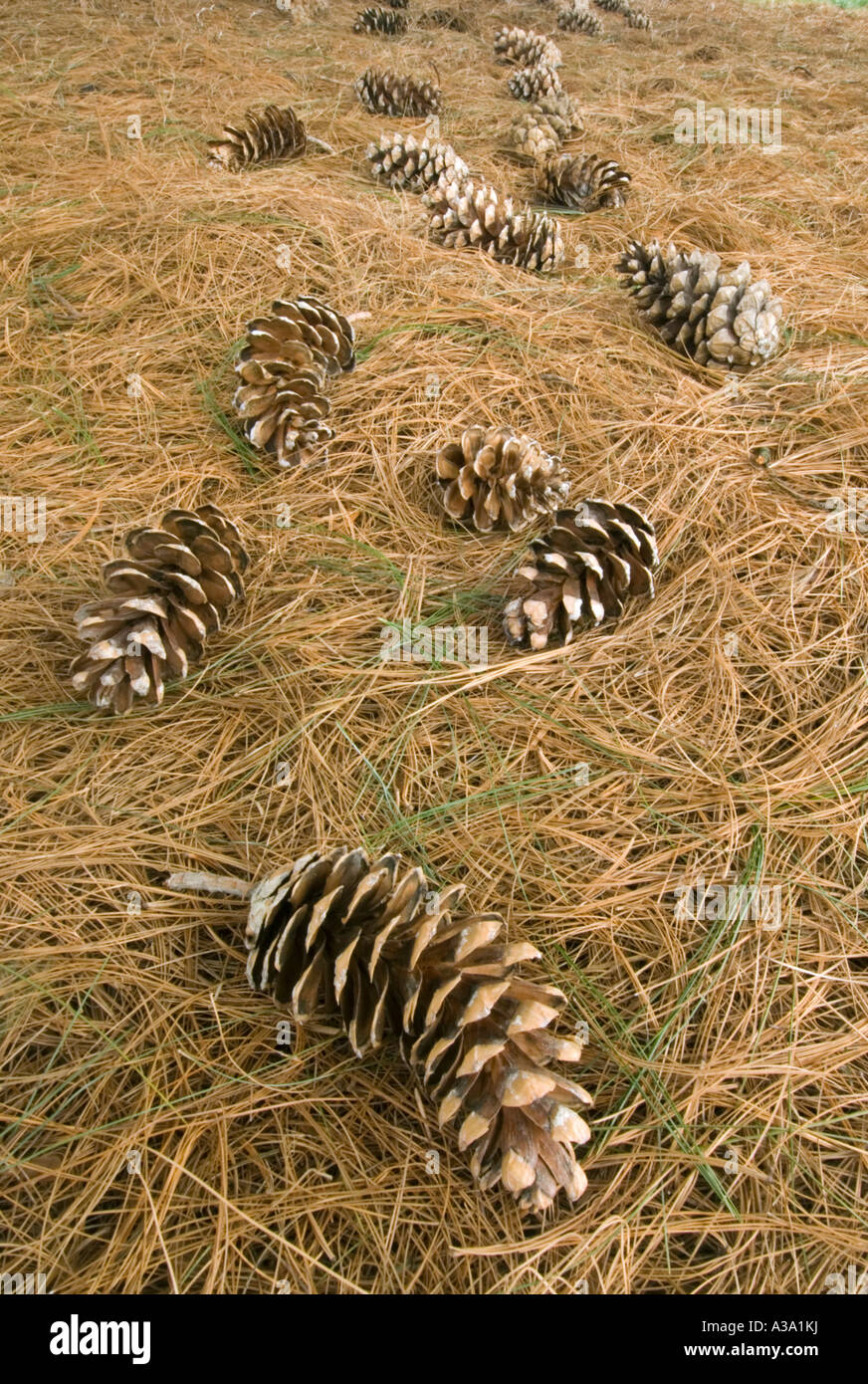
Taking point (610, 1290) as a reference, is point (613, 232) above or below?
above

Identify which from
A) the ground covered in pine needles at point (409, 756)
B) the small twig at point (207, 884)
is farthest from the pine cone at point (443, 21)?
the small twig at point (207, 884)

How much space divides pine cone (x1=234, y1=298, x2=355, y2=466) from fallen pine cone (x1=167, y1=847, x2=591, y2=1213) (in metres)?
1.25

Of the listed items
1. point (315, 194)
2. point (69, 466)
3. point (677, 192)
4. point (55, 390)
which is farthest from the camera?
point (677, 192)

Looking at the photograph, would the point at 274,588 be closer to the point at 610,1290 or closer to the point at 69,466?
the point at 69,466

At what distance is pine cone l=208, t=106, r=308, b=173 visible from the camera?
3144 millimetres

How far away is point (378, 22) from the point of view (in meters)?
4.82

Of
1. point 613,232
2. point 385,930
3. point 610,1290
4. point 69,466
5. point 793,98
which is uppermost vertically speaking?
point 793,98

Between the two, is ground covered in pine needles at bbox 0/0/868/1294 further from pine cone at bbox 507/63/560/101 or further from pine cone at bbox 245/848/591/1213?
pine cone at bbox 507/63/560/101

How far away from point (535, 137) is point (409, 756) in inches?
123

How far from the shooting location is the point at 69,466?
7.09 feet

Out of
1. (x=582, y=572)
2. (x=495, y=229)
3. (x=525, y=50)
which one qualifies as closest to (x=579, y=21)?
(x=525, y=50)

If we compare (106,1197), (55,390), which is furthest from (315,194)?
(106,1197)

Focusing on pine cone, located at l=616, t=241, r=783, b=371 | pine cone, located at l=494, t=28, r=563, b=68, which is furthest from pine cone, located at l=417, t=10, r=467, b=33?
pine cone, located at l=616, t=241, r=783, b=371

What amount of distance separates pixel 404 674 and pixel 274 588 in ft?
1.26
